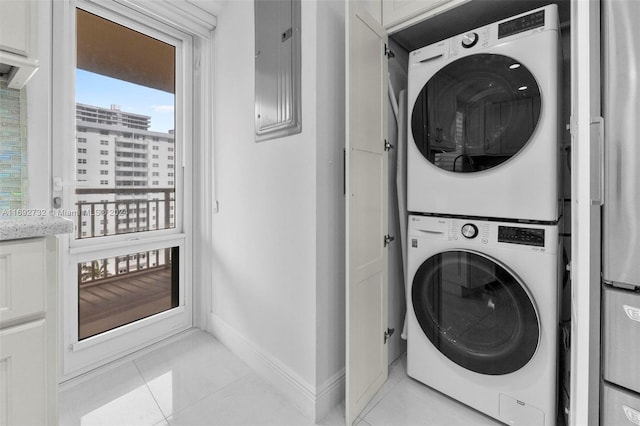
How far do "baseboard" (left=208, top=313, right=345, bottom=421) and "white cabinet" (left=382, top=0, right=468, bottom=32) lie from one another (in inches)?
74.3

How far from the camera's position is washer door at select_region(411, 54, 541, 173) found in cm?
131

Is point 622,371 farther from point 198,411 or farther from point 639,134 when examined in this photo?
point 198,411

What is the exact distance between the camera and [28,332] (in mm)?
833

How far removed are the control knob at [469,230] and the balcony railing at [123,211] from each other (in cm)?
200

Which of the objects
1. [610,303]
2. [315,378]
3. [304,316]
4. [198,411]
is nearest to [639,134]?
[610,303]

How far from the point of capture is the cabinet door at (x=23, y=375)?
80 cm

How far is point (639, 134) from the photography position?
2.94 feet

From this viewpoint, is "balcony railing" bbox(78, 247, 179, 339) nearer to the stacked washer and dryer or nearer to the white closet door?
the white closet door

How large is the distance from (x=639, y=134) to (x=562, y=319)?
0.97 metres

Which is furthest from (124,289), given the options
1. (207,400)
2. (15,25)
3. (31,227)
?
(15,25)

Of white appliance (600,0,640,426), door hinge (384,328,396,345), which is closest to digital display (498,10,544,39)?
white appliance (600,0,640,426)

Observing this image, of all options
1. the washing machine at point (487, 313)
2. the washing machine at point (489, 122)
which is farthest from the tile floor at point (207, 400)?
the washing machine at point (489, 122)

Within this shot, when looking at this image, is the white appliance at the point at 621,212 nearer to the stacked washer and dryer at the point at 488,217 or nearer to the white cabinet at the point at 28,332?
the stacked washer and dryer at the point at 488,217

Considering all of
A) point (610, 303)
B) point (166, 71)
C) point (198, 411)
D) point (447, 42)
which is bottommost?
point (198, 411)
